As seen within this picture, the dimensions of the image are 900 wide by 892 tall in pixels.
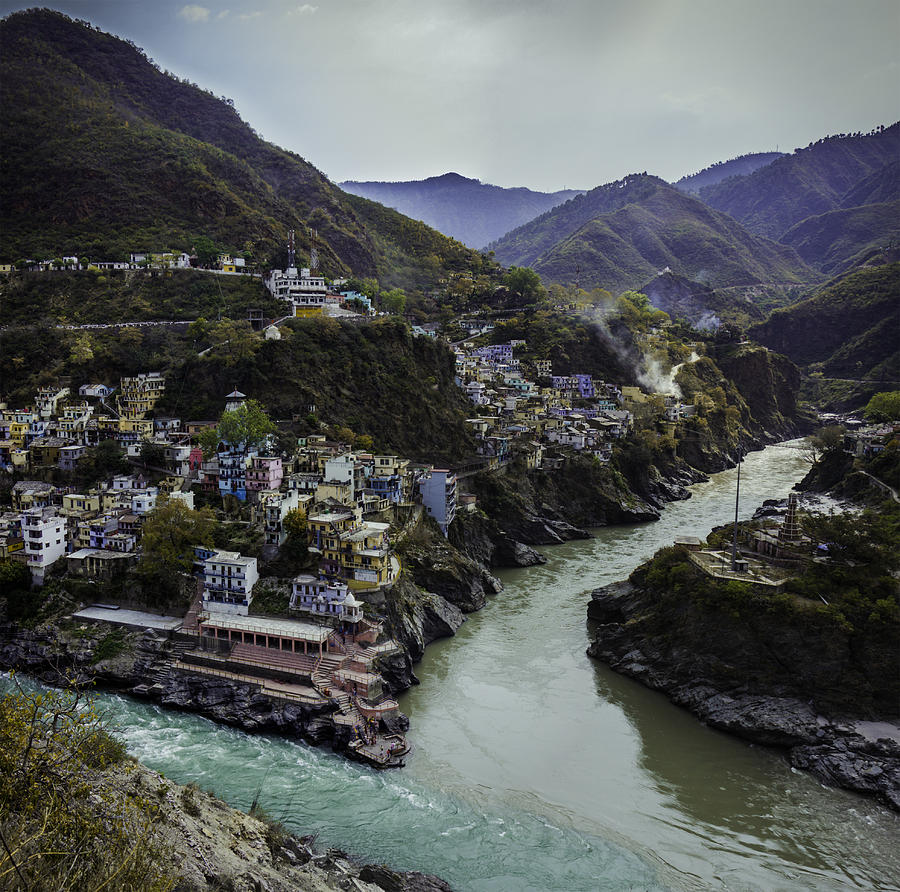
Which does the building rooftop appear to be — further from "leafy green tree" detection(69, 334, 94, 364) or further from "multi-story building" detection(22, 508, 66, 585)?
"leafy green tree" detection(69, 334, 94, 364)

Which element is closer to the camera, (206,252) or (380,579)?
(380,579)

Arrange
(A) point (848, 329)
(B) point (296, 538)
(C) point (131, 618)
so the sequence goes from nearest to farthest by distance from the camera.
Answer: (C) point (131, 618) → (B) point (296, 538) → (A) point (848, 329)

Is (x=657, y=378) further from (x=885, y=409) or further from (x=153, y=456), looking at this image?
(x=153, y=456)

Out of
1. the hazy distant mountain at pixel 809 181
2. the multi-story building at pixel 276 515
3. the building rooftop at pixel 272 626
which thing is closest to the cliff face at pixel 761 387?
the multi-story building at pixel 276 515

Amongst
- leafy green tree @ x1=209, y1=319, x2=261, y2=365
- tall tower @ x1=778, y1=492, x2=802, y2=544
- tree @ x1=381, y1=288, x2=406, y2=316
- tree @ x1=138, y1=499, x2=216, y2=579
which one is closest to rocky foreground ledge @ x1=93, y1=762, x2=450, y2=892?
tree @ x1=138, y1=499, x2=216, y2=579

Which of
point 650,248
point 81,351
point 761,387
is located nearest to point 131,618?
point 81,351

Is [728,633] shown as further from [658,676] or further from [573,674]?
[573,674]
